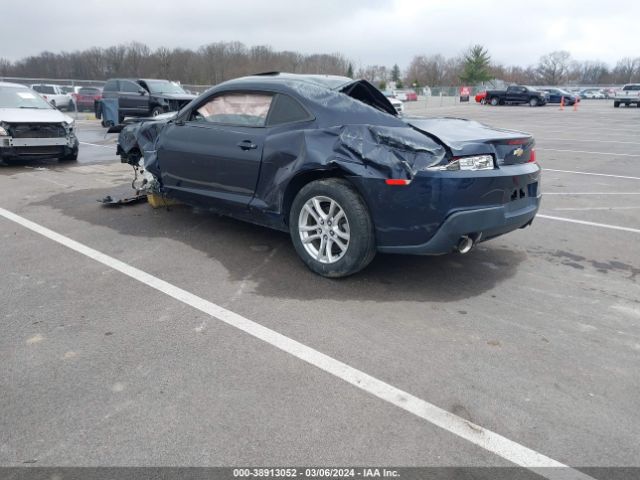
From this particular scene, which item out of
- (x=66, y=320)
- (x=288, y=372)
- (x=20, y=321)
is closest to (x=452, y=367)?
(x=288, y=372)

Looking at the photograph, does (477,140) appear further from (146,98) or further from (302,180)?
(146,98)

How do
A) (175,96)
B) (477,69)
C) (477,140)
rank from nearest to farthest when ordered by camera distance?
(477,140) < (175,96) < (477,69)

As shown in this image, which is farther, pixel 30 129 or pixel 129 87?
pixel 129 87

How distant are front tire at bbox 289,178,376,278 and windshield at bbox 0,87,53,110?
8.46 m

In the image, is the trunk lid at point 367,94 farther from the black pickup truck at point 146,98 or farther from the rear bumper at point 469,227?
the black pickup truck at point 146,98

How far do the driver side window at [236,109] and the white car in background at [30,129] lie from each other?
5784 millimetres

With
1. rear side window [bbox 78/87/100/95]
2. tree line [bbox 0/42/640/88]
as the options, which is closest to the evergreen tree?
tree line [bbox 0/42/640/88]

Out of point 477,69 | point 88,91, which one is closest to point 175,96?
point 88,91

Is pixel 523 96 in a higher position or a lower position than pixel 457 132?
higher

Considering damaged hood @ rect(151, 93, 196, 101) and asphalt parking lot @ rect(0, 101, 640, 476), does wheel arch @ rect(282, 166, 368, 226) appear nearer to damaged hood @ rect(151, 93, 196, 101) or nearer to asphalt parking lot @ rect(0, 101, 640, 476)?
asphalt parking lot @ rect(0, 101, 640, 476)

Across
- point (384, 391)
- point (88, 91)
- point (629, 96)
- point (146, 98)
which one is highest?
point (629, 96)

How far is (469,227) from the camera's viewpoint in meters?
3.80

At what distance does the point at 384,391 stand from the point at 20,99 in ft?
34.9

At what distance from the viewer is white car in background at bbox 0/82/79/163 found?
9336mm
